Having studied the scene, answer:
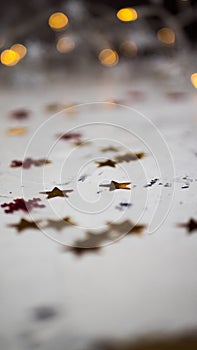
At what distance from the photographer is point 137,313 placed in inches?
31.9

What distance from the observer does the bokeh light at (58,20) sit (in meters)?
2.19

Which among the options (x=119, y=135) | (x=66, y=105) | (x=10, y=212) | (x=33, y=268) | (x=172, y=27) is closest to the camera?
(x=33, y=268)

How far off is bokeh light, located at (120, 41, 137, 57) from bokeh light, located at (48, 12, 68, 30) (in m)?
0.26

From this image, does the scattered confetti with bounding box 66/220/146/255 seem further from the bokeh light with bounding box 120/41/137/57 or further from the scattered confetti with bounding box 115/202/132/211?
the bokeh light with bounding box 120/41/137/57

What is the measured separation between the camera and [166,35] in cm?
223

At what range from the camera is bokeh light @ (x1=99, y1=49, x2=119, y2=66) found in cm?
214

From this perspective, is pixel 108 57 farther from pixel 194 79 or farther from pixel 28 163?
pixel 28 163

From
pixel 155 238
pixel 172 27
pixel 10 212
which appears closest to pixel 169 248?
pixel 155 238

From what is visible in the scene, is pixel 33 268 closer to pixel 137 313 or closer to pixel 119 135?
pixel 137 313

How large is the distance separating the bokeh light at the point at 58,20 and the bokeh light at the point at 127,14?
23 centimetres

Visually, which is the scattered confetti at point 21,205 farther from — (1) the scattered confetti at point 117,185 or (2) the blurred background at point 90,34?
(2) the blurred background at point 90,34

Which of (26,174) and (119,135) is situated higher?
(119,135)

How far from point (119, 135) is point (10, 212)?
0.49m

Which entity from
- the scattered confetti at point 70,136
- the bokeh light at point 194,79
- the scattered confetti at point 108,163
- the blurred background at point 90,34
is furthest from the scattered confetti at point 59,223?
→ the blurred background at point 90,34
